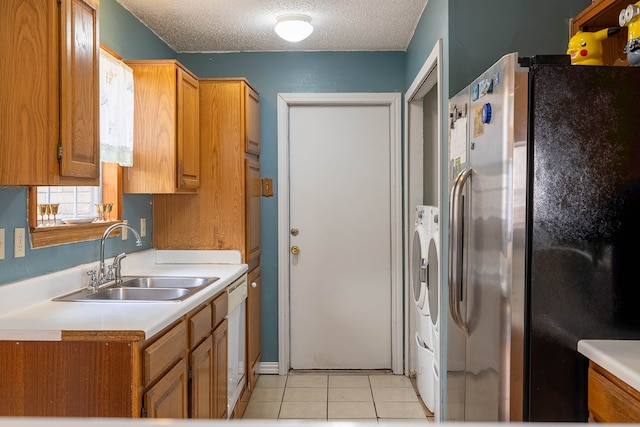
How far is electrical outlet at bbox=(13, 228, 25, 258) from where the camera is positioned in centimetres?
198

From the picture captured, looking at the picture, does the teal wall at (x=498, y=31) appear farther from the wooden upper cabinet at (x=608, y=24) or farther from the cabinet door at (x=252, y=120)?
the cabinet door at (x=252, y=120)

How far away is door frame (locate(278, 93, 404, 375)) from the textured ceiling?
0.36m

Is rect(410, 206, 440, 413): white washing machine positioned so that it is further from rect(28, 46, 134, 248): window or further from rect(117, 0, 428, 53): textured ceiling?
rect(28, 46, 134, 248): window

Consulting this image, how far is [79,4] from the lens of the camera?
1.81 meters

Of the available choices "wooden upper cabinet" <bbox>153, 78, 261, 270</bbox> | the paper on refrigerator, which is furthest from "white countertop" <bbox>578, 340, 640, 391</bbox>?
"wooden upper cabinet" <bbox>153, 78, 261, 270</bbox>

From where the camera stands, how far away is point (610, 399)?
1361 millimetres

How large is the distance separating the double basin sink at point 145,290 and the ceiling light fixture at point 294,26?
153 centimetres

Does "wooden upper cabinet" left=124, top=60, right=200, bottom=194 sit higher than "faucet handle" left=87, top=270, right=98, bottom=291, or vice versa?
"wooden upper cabinet" left=124, top=60, right=200, bottom=194

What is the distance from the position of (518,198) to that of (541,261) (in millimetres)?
200

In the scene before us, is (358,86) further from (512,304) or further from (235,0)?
(512,304)

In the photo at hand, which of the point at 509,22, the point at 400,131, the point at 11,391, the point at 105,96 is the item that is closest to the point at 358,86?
the point at 400,131

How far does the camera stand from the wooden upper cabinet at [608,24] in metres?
2.09

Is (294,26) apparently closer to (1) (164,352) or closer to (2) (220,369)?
(2) (220,369)

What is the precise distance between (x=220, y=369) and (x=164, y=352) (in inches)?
31.7
